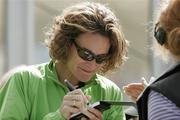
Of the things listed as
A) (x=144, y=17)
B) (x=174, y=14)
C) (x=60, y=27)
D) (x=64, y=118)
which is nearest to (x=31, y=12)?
(x=144, y=17)

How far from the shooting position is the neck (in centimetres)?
220

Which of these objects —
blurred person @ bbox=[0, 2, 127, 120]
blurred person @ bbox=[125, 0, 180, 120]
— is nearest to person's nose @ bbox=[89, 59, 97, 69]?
blurred person @ bbox=[0, 2, 127, 120]

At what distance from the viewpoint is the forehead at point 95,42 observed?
6.91ft

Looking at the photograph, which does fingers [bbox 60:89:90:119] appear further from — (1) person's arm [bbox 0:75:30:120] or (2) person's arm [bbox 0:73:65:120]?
(1) person's arm [bbox 0:75:30:120]

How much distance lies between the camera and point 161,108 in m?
1.35

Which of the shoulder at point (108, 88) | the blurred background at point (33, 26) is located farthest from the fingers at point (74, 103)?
the blurred background at point (33, 26)

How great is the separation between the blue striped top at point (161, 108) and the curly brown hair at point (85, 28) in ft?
2.66

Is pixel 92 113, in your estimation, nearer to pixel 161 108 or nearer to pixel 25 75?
pixel 25 75

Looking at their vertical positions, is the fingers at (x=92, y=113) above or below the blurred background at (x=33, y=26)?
below

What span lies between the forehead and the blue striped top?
0.75 metres

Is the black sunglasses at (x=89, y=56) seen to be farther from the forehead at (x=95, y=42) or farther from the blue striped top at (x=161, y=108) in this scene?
the blue striped top at (x=161, y=108)

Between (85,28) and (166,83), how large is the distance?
32.7 inches

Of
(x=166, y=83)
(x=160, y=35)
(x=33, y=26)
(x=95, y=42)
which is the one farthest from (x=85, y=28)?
(x=33, y=26)

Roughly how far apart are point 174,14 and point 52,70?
900 mm
